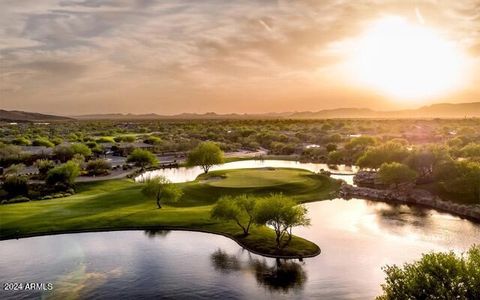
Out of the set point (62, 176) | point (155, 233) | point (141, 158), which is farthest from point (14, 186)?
point (155, 233)

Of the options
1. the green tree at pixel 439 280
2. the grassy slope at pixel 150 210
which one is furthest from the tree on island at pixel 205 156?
the green tree at pixel 439 280

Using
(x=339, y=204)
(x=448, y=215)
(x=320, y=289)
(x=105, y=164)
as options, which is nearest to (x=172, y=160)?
(x=105, y=164)

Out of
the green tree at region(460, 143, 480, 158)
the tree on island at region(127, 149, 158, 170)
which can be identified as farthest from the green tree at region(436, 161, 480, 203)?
the tree on island at region(127, 149, 158, 170)

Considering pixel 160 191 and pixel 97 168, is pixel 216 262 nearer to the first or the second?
pixel 160 191

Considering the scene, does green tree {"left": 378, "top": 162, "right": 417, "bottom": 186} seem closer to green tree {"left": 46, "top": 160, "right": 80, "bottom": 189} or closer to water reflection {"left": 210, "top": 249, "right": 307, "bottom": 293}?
water reflection {"left": 210, "top": 249, "right": 307, "bottom": 293}

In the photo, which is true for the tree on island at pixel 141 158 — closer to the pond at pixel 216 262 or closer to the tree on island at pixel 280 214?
the pond at pixel 216 262

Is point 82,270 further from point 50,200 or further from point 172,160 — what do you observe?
point 172,160
